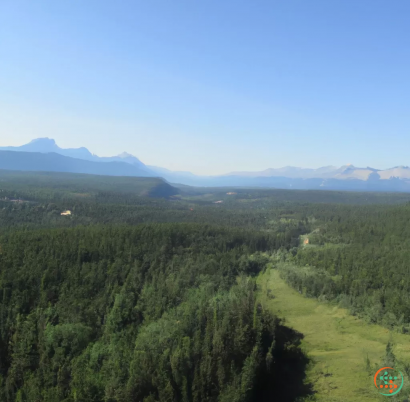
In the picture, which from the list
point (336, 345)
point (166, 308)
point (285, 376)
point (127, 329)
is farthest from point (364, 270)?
point (127, 329)

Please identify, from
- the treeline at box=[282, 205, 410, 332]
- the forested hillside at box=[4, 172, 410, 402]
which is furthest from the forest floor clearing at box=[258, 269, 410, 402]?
the treeline at box=[282, 205, 410, 332]

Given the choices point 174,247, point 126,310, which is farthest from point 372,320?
point 174,247

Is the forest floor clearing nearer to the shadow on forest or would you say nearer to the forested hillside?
the shadow on forest

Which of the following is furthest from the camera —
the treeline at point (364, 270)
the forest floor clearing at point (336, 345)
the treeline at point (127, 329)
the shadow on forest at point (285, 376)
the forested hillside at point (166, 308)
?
the treeline at point (364, 270)

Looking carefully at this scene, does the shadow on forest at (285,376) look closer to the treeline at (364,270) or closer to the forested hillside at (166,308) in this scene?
the forested hillside at (166,308)

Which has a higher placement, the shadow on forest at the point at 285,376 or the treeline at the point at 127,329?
the treeline at the point at 127,329

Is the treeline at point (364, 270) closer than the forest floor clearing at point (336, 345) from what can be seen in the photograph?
No

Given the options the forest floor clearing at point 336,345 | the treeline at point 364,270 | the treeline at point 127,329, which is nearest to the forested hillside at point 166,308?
the treeline at point 127,329
